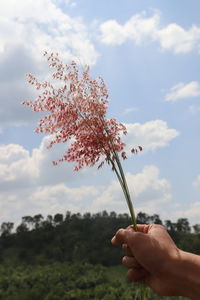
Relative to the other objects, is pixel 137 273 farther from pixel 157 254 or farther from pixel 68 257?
pixel 68 257

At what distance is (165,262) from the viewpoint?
2.72m

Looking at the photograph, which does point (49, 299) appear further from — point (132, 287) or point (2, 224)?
point (2, 224)

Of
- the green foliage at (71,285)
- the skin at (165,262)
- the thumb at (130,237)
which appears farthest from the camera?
the green foliage at (71,285)

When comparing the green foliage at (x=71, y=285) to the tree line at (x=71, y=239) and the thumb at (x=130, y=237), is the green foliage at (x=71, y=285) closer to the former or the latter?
the tree line at (x=71, y=239)

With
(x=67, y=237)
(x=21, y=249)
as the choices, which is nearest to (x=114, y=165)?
(x=67, y=237)

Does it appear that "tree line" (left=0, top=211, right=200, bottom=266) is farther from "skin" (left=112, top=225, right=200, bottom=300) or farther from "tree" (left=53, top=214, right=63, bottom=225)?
"skin" (left=112, top=225, right=200, bottom=300)

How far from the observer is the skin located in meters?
2.66

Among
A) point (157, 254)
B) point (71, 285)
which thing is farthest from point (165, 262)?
point (71, 285)

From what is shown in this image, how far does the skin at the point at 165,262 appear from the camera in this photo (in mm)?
2664

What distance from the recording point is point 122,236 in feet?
9.77

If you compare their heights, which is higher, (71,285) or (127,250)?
(127,250)

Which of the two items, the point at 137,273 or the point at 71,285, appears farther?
the point at 71,285

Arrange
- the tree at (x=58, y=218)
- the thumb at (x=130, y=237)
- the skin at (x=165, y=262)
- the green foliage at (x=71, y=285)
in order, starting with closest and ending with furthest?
the skin at (x=165, y=262) < the thumb at (x=130, y=237) < the green foliage at (x=71, y=285) < the tree at (x=58, y=218)

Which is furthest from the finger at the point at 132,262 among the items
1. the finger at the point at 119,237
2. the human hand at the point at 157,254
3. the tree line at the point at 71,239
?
the tree line at the point at 71,239
